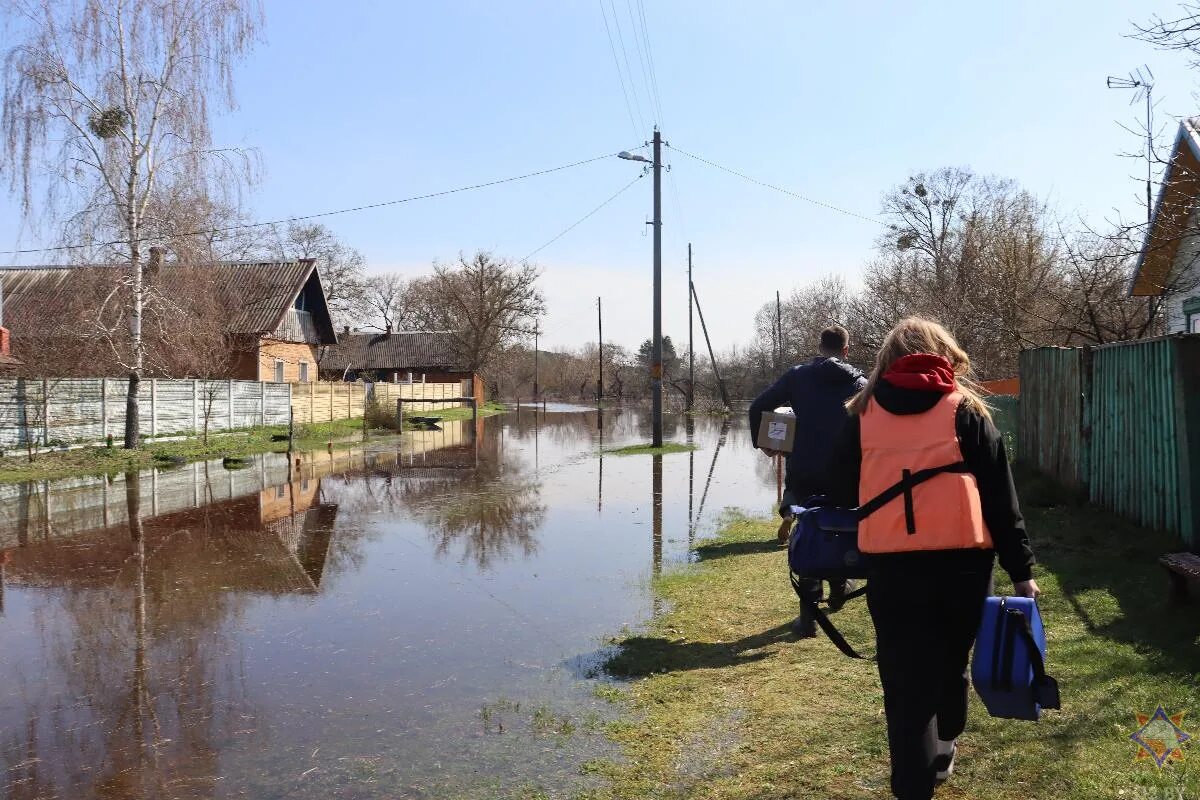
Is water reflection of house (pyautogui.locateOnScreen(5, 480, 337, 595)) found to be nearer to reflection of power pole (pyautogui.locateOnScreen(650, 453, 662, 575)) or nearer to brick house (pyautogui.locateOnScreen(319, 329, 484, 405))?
reflection of power pole (pyautogui.locateOnScreen(650, 453, 662, 575))

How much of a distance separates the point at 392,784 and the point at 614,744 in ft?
3.20

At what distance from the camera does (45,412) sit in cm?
1792

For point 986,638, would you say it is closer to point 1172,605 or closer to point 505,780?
point 505,780

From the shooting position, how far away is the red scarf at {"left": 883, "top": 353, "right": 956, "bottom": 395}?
9.70 feet

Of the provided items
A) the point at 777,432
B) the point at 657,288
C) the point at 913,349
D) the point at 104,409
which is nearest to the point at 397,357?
the point at 104,409

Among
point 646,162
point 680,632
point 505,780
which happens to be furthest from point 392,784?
point 646,162

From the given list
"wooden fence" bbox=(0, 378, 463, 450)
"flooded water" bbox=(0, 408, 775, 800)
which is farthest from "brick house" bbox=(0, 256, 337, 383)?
"flooded water" bbox=(0, 408, 775, 800)

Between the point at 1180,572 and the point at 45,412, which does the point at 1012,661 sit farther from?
the point at 45,412

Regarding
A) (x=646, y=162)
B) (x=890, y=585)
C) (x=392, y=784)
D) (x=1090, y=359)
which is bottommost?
(x=392, y=784)

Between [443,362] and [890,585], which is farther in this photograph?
[443,362]

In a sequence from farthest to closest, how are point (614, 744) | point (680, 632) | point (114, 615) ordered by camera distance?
point (114, 615), point (680, 632), point (614, 744)

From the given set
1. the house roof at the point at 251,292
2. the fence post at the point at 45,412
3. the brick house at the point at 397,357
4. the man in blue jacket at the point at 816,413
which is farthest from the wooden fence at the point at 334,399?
the man in blue jacket at the point at 816,413

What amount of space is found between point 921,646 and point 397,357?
59.8 m

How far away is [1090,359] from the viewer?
8656 mm
